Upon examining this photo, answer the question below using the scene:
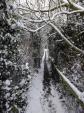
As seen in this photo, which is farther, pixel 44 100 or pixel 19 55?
pixel 44 100

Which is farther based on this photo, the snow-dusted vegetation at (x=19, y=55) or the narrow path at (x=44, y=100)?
the narrow path at (x=44, y=100)

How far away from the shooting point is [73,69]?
11.3 m

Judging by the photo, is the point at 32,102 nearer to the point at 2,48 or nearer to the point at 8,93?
the point at 8,93

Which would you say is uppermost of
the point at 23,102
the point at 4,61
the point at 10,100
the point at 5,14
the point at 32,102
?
the point at 5,14

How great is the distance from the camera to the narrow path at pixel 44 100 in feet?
35.3

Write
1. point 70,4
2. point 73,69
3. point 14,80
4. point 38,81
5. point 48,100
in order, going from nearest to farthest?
1. point 70,4
2. point 14,80
3. point 73,69
4. point 48,100
5. point 38,81

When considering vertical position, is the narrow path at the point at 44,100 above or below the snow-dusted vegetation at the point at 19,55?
below

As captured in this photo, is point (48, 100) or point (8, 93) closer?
point (8, 93)

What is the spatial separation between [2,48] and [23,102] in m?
3.69

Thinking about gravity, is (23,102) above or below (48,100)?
above

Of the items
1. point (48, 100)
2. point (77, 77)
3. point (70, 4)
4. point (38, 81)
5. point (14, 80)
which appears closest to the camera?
point (70, 4)

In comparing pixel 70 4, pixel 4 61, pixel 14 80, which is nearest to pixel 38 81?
pixel 14 80

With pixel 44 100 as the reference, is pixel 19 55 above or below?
above

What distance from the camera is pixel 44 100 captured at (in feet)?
40.6
